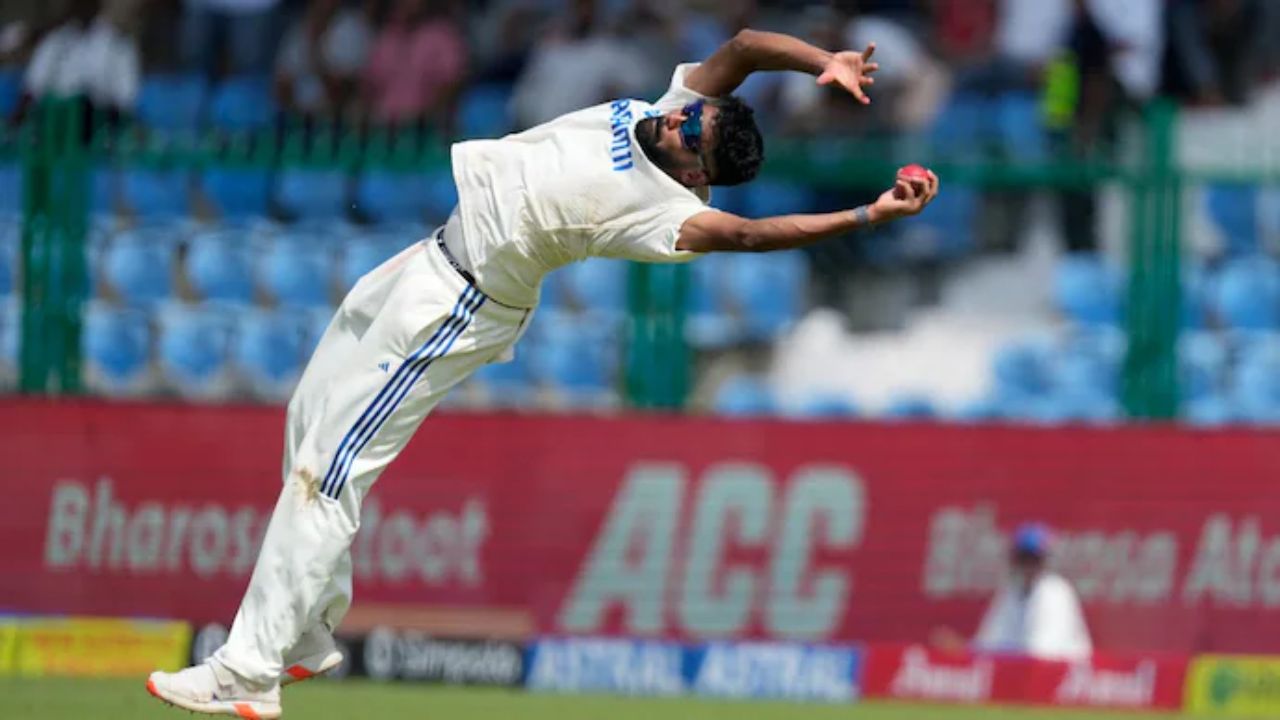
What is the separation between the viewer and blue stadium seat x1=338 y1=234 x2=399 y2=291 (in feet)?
39.4

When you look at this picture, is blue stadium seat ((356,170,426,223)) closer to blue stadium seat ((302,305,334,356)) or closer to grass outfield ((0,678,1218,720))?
blue stadium seat ((302,305,334,356))

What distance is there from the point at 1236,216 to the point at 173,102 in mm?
6335

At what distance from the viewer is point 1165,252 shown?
11664 millimetres

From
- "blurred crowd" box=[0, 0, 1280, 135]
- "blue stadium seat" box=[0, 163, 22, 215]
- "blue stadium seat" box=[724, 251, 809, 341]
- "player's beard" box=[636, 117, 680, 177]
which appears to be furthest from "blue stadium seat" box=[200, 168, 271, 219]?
"player's beard" box=[636, 117, 680, 177]

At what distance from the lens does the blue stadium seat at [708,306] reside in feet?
39.0

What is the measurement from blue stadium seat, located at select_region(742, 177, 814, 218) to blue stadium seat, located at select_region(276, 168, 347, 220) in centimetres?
205

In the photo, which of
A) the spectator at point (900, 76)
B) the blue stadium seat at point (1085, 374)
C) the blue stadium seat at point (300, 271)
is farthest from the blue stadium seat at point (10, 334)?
the blue stadium seat at point (1085, 374)

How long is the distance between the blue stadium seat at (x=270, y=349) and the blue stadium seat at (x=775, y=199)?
2.32 m

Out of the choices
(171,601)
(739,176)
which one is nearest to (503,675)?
(171,601)

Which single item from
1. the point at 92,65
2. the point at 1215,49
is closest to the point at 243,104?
the point at 92,65

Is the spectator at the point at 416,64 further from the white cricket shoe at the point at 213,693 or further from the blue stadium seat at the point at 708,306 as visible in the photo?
the white cricket shoe at the point at 213,693

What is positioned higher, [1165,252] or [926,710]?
[1165,252]

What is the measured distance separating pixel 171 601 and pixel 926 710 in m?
3.98

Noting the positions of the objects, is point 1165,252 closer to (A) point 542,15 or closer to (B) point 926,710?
(B) point 926,710
